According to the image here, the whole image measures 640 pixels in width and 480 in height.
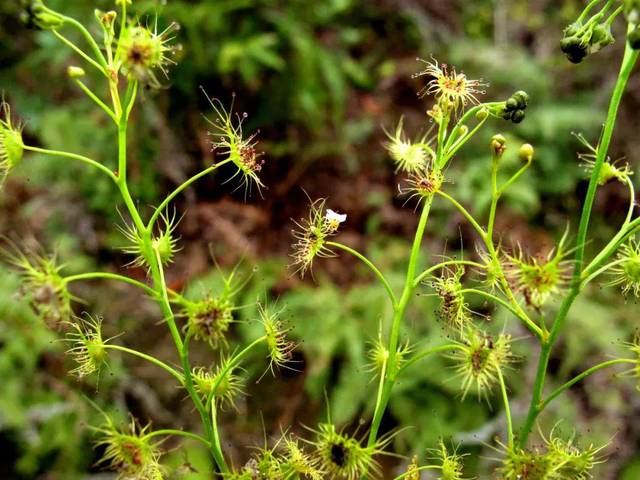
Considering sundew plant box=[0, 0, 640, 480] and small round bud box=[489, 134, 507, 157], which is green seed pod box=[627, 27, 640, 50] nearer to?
sundew plant box=[0, 0, 640, 480]

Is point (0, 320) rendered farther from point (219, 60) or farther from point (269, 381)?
point (219, 60)

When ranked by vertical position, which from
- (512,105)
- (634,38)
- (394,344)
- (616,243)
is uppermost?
(634,38)

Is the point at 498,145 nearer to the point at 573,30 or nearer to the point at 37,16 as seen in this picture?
the point at 573,30

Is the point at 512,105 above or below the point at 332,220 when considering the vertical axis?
above

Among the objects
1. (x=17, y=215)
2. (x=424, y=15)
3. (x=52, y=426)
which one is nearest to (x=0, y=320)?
(x=52, y=426)

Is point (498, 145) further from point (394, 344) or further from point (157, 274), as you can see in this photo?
point (157, 274)

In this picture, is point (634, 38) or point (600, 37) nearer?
point (634, 38)

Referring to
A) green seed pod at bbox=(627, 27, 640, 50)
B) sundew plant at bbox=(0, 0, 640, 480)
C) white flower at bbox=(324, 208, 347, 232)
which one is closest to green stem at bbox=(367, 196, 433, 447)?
sundew plant at bbox=(0, 0, 640, 480)

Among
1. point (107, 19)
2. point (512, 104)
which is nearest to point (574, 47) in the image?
point (512, 104)

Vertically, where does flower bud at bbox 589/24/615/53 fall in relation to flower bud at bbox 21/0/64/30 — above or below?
above

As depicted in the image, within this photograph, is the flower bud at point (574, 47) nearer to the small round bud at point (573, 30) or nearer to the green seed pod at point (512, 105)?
the small round bud at point (573, 30)

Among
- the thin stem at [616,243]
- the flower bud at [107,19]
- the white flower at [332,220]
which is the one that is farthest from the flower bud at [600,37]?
the flower bud at [107,19]
